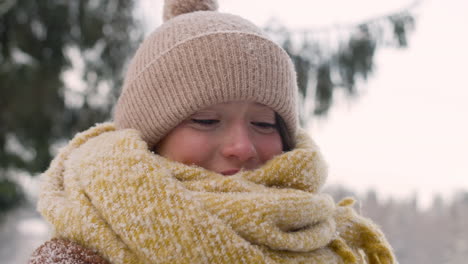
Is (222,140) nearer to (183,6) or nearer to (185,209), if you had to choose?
(185,209)

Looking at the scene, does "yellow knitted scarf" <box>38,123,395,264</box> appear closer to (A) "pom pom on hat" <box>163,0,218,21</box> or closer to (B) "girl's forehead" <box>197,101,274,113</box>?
(B) "girl's forehead" <box>197,101,274,113</box>

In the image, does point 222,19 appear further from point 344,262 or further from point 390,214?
point 390,214

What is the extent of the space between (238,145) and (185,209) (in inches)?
8.2

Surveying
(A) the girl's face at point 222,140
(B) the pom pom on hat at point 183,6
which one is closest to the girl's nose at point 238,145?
(A) the girl's face at point 222,140

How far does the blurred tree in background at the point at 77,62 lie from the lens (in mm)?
2920

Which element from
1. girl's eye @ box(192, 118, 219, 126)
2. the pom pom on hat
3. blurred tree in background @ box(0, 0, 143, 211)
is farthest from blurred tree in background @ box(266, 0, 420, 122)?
girl's eye @ box(192, 118, 219, 126)

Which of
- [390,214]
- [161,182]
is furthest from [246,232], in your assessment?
[390,214]

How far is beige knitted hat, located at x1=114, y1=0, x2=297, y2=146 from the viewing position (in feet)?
2.85

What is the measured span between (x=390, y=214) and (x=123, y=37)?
322 centimetres

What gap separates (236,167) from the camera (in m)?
0.84

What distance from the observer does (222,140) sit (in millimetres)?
851

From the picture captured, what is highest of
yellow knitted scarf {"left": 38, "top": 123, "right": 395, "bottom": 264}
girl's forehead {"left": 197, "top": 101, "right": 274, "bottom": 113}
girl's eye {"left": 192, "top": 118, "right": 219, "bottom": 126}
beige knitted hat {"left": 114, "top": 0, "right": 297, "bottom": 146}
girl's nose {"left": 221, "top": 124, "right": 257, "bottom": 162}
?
beige knitted hat {"left": 114, "top": 0, "right": 297, "bottom": 146}

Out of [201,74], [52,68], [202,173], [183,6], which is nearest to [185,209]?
[202,173]

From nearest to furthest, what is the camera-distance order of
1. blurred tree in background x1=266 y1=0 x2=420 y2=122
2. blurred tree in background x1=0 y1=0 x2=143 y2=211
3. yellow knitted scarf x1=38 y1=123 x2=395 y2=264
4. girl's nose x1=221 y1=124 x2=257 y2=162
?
yellow knitted scarf x1=38 y1=123 x2=395 y2=264, girl's nose x1=221 y1=124 x2=257 y2=162, blurred tree in background x1=0 y1=0 x2=143 y2=211, blurred tree in background x1=266 y1=0 x2=420 y2=122
